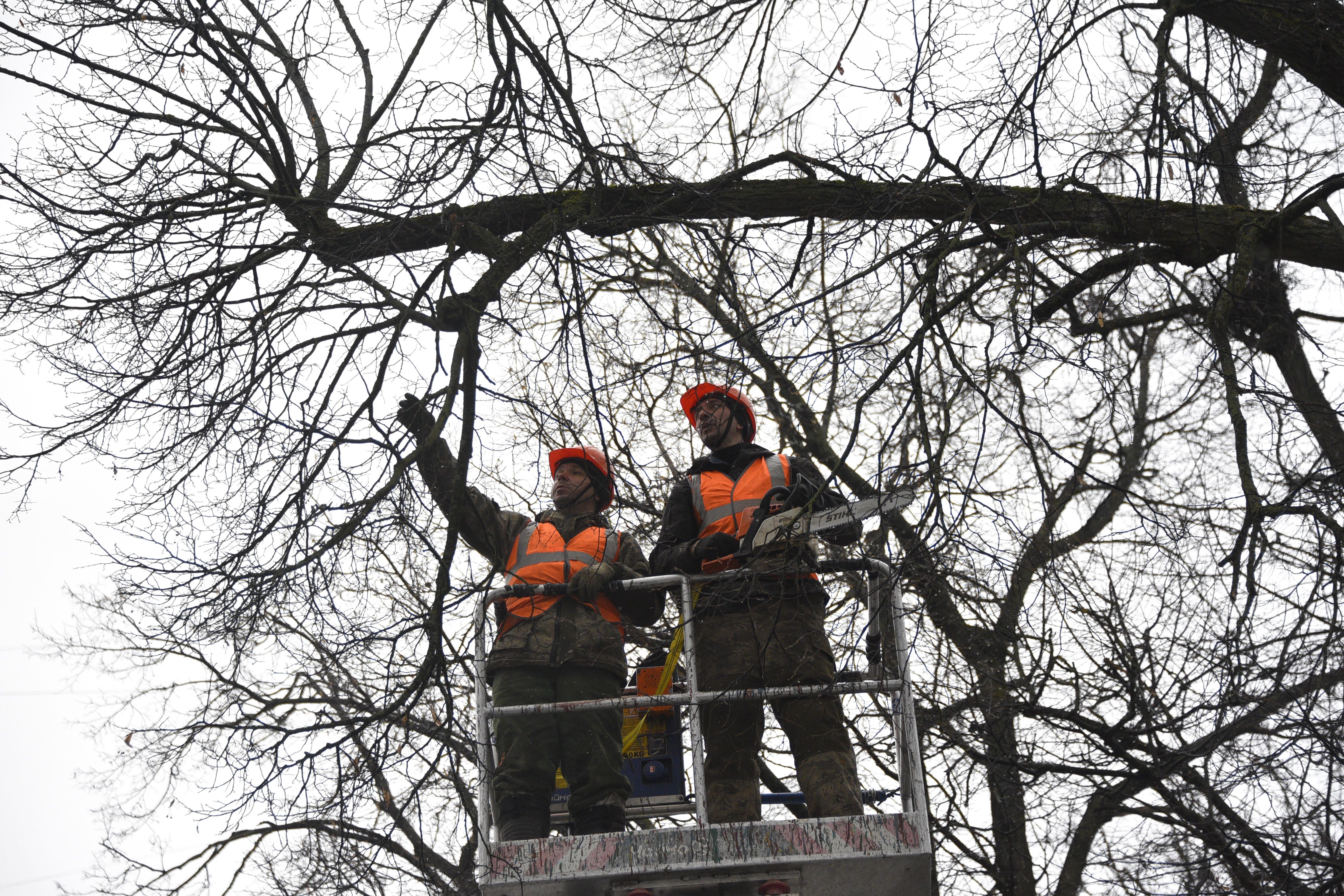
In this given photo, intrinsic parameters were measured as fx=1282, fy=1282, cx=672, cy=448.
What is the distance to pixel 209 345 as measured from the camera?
5641 millimetres

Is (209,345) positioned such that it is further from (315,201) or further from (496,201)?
(496,201)

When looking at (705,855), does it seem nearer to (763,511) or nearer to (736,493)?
(763,511)

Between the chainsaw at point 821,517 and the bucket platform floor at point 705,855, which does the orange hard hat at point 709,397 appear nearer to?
the chainsaw at point 821,517

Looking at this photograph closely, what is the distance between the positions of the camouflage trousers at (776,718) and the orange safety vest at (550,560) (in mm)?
550

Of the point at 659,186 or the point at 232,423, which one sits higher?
the point at 659,186

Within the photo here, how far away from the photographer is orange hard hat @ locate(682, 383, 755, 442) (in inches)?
216

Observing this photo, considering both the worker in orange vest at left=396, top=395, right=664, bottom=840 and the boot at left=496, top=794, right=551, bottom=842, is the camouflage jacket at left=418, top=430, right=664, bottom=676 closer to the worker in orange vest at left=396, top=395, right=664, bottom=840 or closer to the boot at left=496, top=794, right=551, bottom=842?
the worker in orange vest at left=396, top=395, right=664, bottom=840

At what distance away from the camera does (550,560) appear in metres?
5.66

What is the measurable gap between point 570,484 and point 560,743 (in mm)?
1318

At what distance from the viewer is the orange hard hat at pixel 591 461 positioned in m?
5.96

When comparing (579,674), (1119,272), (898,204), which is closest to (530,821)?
(579,674)

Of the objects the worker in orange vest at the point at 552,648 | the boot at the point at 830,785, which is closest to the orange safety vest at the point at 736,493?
the worker in orange vest at the point at 552,648

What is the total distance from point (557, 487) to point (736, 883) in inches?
81.6

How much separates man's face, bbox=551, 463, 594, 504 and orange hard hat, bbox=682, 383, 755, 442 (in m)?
0.58
